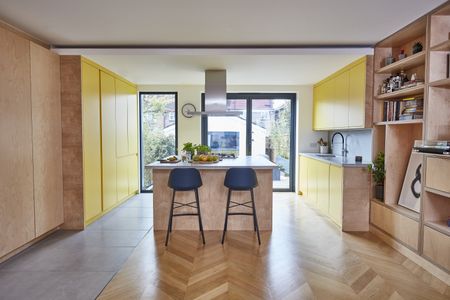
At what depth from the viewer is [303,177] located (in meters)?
5.89

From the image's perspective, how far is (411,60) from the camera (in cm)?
317

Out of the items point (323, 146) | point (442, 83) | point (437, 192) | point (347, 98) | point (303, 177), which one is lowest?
point (303, 177)

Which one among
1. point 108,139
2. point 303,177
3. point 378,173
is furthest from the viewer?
point 303,177

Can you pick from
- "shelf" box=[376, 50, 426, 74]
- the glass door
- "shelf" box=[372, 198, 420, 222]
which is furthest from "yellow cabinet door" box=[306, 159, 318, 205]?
"shelf" box=[376, 50, 426, 74]

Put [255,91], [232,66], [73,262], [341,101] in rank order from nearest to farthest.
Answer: [73,262] < [232,66] < [341,101] < [255,91]

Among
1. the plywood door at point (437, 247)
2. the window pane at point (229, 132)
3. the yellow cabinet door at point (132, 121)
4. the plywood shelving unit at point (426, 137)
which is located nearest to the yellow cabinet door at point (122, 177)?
the yellow cabinet door at point (132, 121)

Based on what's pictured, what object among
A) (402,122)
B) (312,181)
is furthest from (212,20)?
(312,181)

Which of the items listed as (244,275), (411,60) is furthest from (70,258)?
(411,60)

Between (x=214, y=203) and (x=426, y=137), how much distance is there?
262cm

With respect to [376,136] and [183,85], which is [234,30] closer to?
[376,136]

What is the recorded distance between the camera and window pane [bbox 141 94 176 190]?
6.37 meters

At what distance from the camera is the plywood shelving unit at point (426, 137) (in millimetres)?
2713

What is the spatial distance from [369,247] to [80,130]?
13.3 feet

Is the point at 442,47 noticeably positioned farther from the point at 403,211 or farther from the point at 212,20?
the point at 212,20
